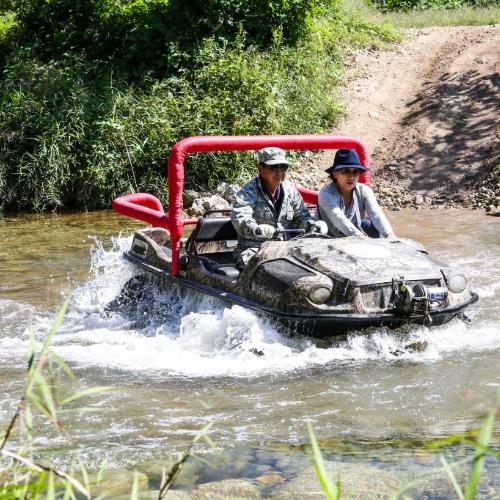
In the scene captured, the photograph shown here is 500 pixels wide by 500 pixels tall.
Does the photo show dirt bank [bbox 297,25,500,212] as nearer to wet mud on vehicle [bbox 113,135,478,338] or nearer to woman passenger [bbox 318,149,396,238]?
woman passenger [bbox 318,149,396,238]

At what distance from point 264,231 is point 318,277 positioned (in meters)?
0.93

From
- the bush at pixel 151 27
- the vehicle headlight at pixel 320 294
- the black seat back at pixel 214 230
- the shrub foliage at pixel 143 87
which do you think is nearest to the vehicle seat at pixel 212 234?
the black seat back at pixel 214 230

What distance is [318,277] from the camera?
21.4 ft

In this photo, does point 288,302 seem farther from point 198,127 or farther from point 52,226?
point 198,127

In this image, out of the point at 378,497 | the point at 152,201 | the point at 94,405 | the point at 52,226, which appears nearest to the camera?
the point at 378,497

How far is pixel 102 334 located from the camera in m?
7.98

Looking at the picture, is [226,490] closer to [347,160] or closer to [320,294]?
[320,294]

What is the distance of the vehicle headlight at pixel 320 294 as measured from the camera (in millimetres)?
6426

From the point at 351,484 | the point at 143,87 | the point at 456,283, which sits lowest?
the point at 351,484

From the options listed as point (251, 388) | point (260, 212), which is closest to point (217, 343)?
point (251, 388)

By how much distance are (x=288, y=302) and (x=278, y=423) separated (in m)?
1.32

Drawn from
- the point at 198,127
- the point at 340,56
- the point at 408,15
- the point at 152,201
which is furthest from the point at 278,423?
the point at 408,15

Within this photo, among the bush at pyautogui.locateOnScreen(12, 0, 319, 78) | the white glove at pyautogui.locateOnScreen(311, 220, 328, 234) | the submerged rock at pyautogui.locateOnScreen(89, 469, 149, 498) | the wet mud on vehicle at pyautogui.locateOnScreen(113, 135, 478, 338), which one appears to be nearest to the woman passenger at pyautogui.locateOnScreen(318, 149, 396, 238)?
the white glove at pyautogui.locateOnScreen(311, 220, 328, 234)

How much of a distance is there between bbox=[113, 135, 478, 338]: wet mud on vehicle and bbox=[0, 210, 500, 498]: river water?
184mm
